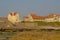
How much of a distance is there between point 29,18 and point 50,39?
47.2m

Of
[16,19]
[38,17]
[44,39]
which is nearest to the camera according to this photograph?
[44,39]

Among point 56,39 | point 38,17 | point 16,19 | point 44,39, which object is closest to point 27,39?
point 44,39

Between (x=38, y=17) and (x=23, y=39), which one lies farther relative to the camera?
(x=38, y=17)

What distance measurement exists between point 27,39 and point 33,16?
1863 inches

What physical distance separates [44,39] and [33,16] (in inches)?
1876

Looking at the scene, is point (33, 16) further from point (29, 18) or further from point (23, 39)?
point (23, 39)

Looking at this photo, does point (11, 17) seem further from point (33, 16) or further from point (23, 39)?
point (23, 39)

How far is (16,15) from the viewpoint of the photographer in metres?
54.2

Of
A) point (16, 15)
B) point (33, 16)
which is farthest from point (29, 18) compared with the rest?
point (16, 15)

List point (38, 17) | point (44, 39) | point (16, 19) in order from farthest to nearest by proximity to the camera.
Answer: point (38, 17) → point (16, 19) → point (44, 39)

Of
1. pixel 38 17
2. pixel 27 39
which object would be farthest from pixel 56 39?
pixel 38 17

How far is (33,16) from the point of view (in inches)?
2320

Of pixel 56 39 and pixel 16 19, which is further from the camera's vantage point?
pixel 16 19

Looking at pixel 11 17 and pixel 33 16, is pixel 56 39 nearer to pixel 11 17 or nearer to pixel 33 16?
pixel 11 17
